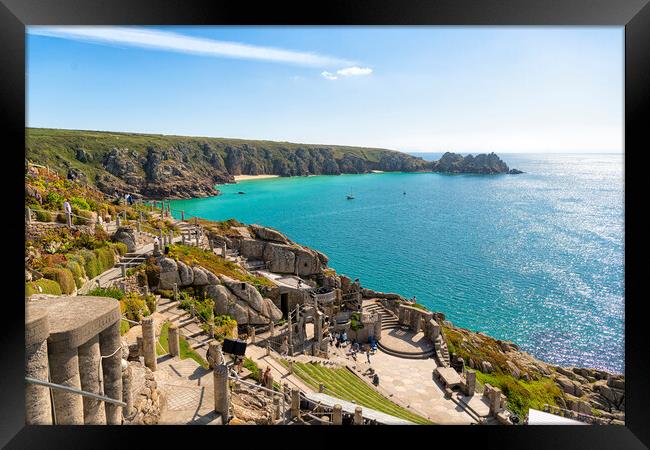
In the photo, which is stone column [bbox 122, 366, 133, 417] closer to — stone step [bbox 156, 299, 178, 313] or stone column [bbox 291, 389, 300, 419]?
stone column [bbox 291, 389, 300, 419]

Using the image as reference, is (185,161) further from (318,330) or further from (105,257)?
(105,257)

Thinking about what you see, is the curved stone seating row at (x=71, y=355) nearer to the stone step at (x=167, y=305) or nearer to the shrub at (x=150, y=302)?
the shrub at (x=150, y=302)

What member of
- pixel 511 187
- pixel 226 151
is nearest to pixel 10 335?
pixel 226 151

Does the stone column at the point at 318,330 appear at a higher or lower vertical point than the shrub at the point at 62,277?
lower

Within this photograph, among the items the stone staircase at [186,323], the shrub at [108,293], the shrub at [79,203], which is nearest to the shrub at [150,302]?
the stone staircase at [186,323]

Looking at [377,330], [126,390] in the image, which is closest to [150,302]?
[126,390]

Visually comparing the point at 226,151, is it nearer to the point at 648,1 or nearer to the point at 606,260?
the point at 606,260
